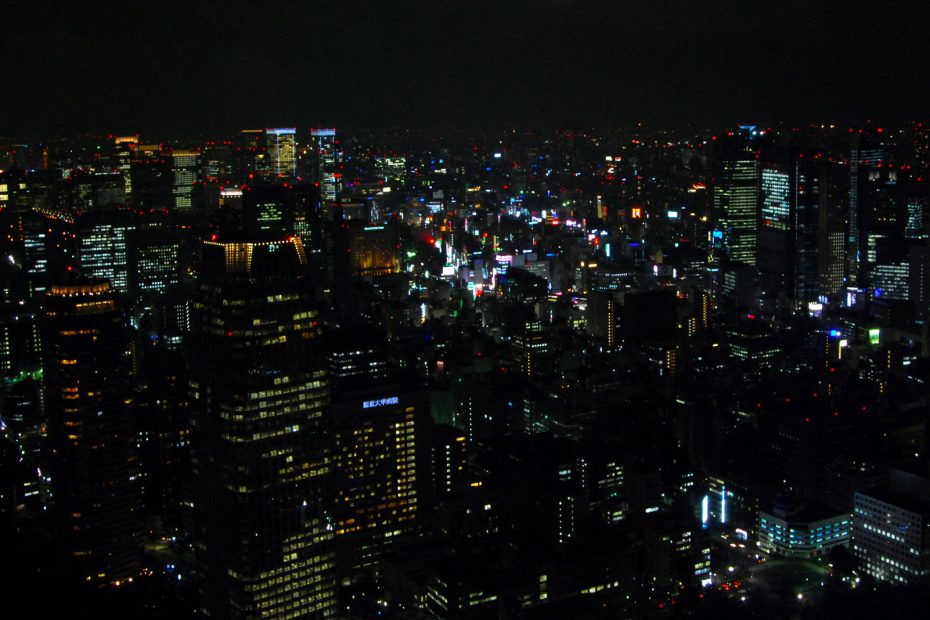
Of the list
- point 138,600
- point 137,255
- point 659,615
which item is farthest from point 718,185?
point 138,600

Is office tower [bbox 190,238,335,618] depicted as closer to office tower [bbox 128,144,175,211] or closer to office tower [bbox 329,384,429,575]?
office tower [bbox 329,384,429,575]

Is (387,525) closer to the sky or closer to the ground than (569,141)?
closer to the ground

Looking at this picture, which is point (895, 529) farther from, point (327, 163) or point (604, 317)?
point (327, 163)

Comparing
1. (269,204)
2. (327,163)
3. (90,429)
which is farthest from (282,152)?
(90,429)

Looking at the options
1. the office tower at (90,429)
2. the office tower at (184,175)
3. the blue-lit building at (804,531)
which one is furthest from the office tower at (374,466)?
the office tower at (184,175)

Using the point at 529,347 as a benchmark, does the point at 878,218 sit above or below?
above

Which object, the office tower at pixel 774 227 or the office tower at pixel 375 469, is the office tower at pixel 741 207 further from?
the office tower at pixel 375 469

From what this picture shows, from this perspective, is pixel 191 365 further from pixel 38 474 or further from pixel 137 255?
pixel 137 255
